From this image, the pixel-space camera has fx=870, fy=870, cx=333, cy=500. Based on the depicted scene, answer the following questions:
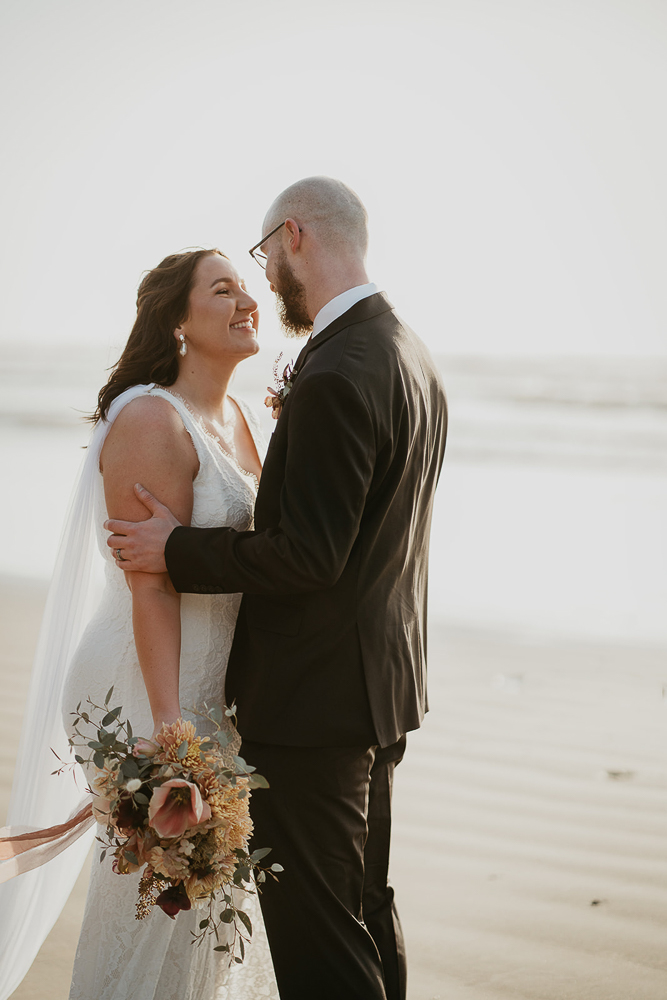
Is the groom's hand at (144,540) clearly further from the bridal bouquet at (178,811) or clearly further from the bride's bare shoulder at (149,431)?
the bridal bouquet at (178,811)

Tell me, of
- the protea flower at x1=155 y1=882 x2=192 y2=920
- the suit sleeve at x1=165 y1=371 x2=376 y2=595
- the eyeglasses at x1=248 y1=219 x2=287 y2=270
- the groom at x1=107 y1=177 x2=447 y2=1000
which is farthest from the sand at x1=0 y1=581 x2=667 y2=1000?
the eyeglasses at x1=248 y1=219 x2=287 y2=270

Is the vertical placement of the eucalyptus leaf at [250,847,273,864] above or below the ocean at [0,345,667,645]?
above

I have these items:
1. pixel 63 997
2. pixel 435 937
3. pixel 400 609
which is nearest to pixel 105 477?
pixel 400 609

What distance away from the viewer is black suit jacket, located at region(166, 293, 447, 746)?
86.7 inches

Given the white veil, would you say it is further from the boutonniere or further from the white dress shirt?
the white dress shirt

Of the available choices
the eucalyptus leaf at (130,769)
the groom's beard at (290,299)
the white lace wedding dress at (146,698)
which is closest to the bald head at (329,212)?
the groom's beard at (290,299)

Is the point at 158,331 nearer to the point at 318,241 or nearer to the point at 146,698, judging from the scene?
the point at 318,241

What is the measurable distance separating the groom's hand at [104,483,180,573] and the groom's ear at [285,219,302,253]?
0.88m

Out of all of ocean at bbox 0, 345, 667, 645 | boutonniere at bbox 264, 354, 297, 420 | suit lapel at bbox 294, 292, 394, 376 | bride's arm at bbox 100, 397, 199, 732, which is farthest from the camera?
ocean at bbox 0, 345, 667, 645

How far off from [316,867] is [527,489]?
30.4 ft

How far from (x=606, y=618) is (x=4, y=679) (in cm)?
469

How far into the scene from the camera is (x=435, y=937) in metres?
3.52

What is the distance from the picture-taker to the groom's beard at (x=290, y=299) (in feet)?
8.71

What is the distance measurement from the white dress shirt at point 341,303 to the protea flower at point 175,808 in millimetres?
1276
